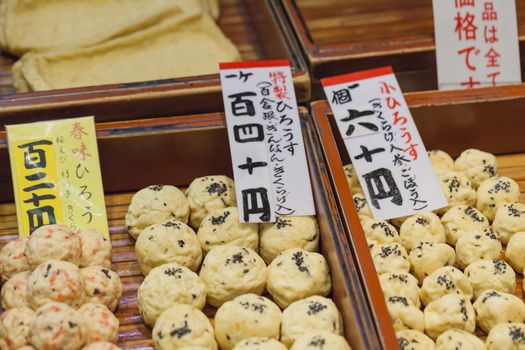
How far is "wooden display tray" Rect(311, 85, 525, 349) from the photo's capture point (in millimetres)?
1914

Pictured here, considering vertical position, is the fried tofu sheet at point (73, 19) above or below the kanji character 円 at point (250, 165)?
above

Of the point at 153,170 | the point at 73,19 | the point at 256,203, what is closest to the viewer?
the point at 256,203

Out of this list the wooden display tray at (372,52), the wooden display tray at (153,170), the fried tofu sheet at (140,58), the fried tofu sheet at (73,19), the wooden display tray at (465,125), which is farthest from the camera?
the fried tofu sheet at (73,19)

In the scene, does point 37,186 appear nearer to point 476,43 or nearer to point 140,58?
point 140,58

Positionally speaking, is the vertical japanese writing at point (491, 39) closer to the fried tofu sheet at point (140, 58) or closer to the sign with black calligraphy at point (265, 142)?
the sign with black calligraphy at point (265, 142)

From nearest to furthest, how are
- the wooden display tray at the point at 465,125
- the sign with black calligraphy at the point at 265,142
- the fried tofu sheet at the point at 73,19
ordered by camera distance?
the sign with black calligraphy at the point at 265,142
the wooden display tray at the point at 465,125
the fried tofu sheet at the point at 73,19

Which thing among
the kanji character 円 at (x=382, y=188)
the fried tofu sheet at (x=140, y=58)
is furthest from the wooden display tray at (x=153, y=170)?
the fried tofu sheet at (x=140, y=58)

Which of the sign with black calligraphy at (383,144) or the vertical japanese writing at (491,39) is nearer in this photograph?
the sign with black calligraphy at (383,144)

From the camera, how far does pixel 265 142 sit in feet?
5.97

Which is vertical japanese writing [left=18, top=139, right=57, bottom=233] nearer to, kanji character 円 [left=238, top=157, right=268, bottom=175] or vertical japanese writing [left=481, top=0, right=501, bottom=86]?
kanji character 円 [left=238, top=157, right=268, bottom=175]

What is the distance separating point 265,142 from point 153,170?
42 centimetres

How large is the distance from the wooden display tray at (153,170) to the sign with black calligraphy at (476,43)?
562 mm

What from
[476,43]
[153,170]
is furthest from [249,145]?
[476,43]

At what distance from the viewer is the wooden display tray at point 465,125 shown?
1.91 metres
